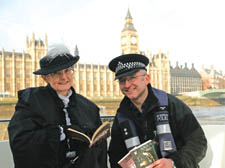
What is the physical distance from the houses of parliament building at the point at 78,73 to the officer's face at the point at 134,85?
25.4m

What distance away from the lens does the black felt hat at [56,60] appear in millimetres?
1250

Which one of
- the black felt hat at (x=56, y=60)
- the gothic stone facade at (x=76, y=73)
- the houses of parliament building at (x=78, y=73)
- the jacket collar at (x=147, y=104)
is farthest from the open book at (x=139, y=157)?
the gothic stone facade at (x=76, y=73)

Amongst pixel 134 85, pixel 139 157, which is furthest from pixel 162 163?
pixel 134 85

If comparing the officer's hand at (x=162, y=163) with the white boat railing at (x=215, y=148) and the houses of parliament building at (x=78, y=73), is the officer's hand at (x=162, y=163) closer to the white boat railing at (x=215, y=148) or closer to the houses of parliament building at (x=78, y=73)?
the white boat railing at (x=215, y=148)

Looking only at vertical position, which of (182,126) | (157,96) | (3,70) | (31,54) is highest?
(31,54)

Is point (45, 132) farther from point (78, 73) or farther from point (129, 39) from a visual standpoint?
point (129, 39)

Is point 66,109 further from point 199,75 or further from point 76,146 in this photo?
point 199,75

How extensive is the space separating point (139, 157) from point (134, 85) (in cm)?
37

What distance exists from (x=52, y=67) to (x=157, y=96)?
549 mm

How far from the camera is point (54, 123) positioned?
48.2 inches

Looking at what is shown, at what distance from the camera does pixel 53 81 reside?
1.27 metres

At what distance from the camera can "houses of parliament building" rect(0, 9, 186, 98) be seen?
2759cm

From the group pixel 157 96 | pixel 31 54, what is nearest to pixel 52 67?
pixel 157 96

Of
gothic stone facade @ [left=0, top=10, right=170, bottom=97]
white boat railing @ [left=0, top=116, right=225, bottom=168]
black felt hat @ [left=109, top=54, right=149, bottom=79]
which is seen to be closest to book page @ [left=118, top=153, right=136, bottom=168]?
black felt hat @ [left=109, top=54, right=149, bottom=79]
